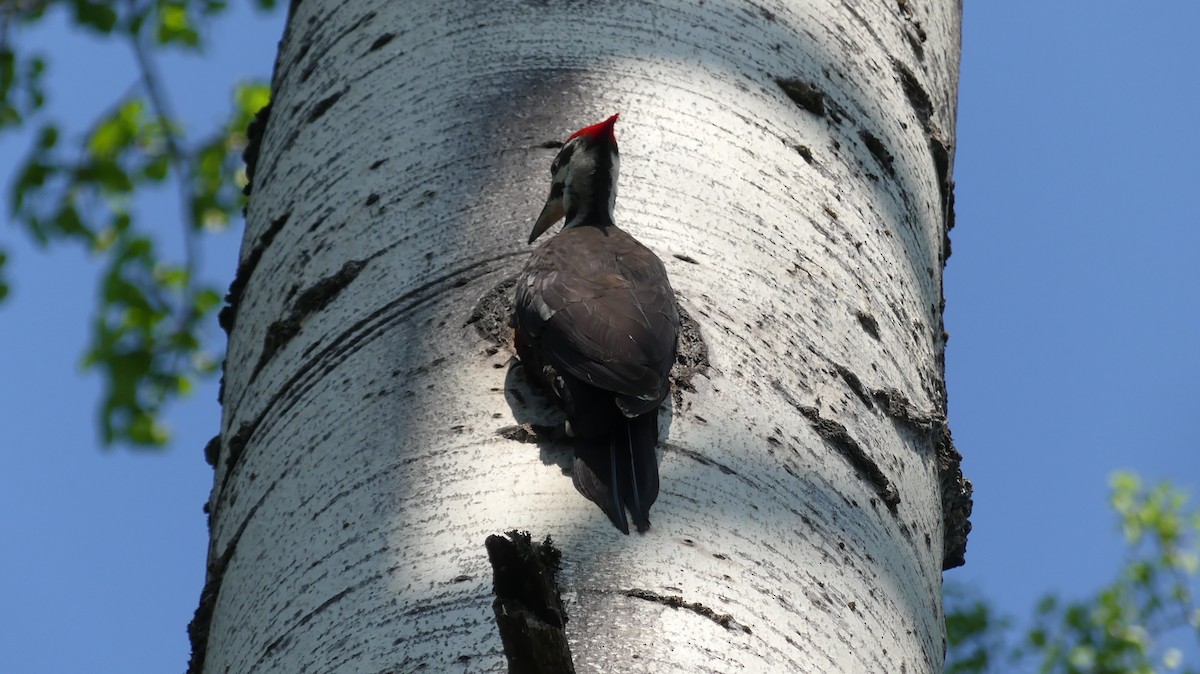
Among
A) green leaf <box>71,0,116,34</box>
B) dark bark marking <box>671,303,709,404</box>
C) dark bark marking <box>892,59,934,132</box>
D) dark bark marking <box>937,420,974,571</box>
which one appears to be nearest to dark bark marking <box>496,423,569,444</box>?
dark bark marking <box>671,303,709,404</box>

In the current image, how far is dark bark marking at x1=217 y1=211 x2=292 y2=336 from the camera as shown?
2273 mm

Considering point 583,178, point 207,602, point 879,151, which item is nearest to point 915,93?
point 879,151

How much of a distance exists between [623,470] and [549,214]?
0.65 meters

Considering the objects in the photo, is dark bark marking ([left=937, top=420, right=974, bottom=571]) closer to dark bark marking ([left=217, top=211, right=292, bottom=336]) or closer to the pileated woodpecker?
the pileated woodpecker

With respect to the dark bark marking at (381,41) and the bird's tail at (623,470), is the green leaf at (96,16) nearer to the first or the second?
the dark bark marking at (381,41)

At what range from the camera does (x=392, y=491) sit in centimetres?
162

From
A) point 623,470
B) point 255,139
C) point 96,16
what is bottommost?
point 623,470

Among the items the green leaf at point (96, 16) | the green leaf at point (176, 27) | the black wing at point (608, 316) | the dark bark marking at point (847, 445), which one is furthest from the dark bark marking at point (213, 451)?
the green leaf at point (176, 27)

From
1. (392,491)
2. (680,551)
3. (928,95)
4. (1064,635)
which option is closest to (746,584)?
(680,551)

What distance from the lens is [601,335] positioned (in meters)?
2.03

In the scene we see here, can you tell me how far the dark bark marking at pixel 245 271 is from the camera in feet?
7.46

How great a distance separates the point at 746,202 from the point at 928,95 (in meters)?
0.73

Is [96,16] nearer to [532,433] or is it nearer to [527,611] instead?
[532,433]

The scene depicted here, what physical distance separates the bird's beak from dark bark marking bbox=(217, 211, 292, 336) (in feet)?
1.39
